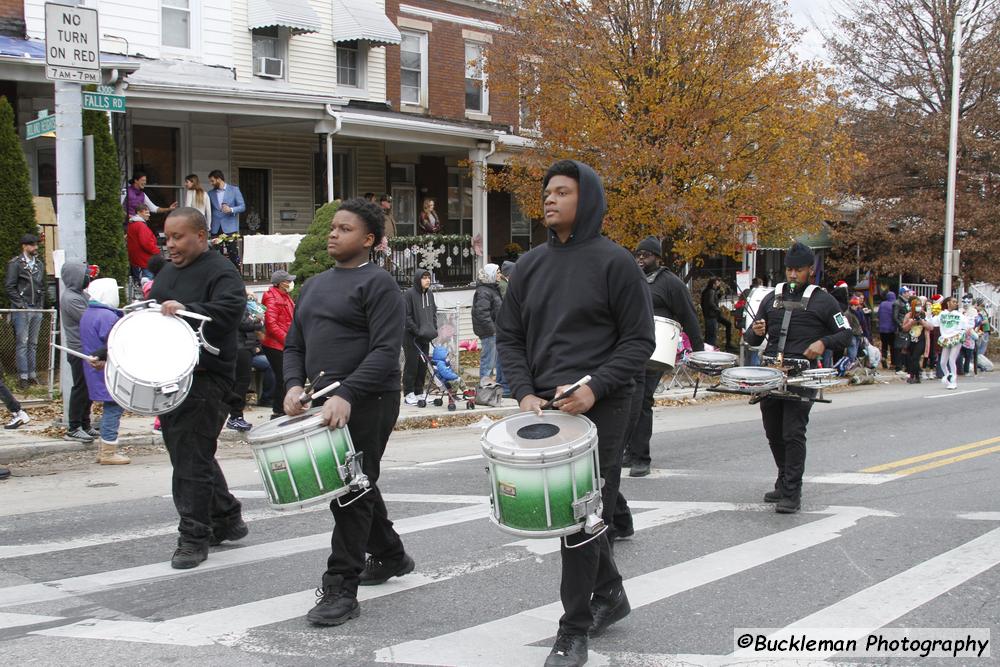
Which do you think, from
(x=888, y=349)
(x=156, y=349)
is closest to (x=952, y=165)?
(x=888, y=349)

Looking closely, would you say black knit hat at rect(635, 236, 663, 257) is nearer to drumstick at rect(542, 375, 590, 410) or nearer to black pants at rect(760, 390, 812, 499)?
black pants at rect(760, 390, 812, 499)

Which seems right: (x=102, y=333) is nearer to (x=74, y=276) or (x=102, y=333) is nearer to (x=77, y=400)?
(x=74, y=276)

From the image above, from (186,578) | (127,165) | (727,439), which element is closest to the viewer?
(186,578)

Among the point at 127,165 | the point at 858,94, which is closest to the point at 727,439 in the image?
the point at 127,165

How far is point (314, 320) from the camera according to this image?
207 inches

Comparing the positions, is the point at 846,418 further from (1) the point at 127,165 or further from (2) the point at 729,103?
(1) the point at 127,165

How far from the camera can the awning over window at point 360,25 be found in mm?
23000

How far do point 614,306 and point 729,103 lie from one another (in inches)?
607

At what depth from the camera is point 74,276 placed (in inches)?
420

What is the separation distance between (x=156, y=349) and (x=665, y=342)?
171 inches

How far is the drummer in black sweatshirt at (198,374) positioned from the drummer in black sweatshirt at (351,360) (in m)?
0.87

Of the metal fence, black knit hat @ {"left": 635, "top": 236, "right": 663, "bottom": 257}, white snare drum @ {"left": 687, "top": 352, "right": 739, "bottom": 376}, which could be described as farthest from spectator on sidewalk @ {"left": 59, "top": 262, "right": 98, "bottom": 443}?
white snare drum @ {"left": 687, "top": 352, "right": 739, "bottom": 376}

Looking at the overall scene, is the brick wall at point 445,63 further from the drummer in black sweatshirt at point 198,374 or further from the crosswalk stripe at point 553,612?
the crosswalk stripe at point 553,612

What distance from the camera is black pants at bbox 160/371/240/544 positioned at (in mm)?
6012
